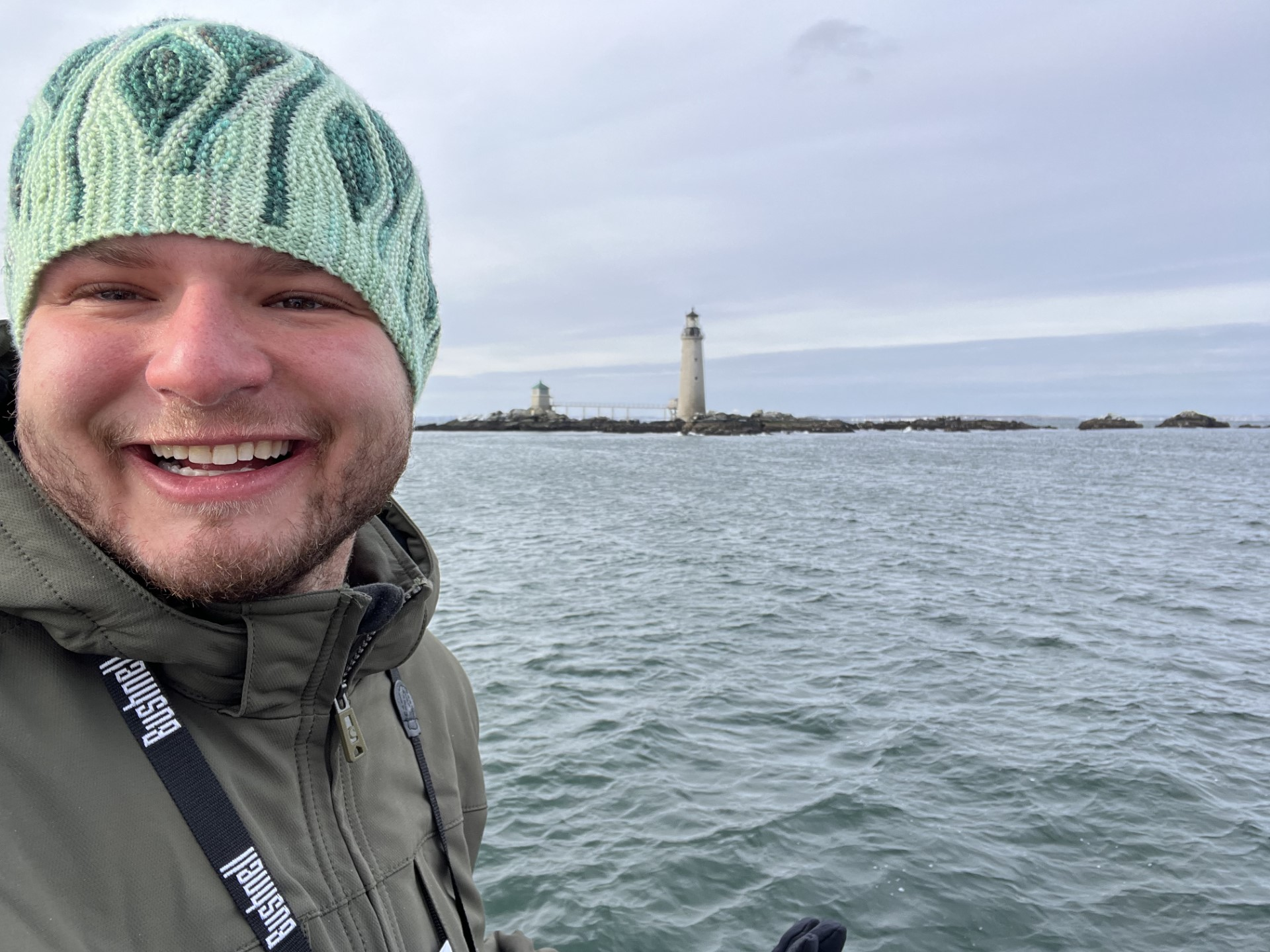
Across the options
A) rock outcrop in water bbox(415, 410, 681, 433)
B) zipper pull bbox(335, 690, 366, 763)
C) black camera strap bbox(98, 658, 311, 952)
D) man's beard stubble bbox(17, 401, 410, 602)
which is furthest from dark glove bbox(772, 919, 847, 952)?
rock outcrop in water bbox(415, 410, 681, 433)

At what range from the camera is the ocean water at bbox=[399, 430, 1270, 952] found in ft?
20.2

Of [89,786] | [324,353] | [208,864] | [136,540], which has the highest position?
[324,353]

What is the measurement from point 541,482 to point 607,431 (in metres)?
80.9

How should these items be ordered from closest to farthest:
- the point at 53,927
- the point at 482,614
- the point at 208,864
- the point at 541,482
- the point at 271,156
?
the point at 53,927 < the point at 208,864 < the point at 271,156 < the point at 482,614 < the point at 541,482

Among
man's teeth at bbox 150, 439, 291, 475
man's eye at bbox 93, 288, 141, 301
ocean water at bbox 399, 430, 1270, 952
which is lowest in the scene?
ocean water at bbox 399, 430, 1270, 952

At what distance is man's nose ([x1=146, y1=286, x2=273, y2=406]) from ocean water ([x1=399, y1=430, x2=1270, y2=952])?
5.41 m

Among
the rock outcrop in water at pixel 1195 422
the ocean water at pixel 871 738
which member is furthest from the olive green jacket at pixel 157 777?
the rock outcrop in water at pixel 1195 422

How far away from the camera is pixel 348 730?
6.09ft

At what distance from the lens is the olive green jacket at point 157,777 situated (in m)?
1.33

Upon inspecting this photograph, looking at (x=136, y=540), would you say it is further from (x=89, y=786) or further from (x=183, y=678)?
(x=89, y=786)

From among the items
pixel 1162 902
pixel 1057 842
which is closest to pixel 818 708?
pixel 1057 842

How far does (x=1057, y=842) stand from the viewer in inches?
277

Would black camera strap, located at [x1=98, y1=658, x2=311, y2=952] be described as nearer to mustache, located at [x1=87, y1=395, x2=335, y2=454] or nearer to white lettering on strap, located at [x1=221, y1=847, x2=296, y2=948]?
white lettering on strap, located at [x1=221, y1=847, x2=296, y2=948]

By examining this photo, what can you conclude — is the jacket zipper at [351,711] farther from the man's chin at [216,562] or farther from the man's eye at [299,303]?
the man's eye at [299,303]
